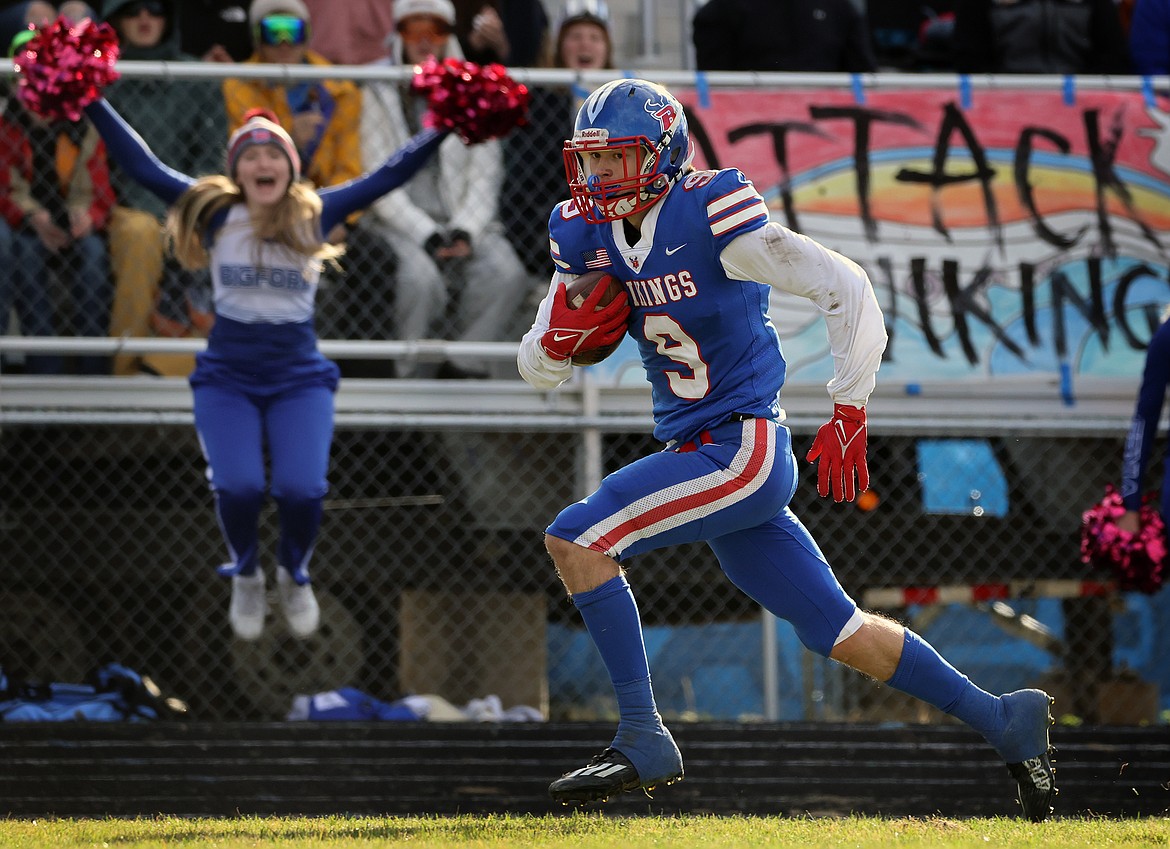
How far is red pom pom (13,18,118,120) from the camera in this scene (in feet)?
23.3

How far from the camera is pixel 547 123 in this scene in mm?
8258

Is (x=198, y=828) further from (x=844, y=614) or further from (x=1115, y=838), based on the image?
(x=1115, y=838)

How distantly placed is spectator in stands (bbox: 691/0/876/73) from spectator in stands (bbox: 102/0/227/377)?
101 inches

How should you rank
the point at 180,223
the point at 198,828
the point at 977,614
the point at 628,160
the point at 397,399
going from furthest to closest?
the point at 977,614, the point at 397,399, the point at 180,223, the point at 198,828, the point at 628,160

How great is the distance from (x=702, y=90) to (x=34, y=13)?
348 cm

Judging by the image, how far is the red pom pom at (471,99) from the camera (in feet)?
23.9

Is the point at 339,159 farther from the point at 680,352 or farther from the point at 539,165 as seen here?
the point at 680,352

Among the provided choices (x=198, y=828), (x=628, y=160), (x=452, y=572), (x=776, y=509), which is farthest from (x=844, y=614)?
(x=452, y=572)

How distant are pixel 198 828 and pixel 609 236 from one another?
87.6 inches

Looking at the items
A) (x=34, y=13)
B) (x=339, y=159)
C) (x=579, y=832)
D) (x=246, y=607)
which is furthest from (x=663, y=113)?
(x=34, y=13)

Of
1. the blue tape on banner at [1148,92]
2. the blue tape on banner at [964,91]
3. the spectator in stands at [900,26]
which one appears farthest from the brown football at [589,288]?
the spectator in stands at [900,26]

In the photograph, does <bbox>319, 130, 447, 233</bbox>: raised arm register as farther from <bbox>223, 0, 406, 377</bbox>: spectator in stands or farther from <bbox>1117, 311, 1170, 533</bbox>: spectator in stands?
<bbox>1117, 311, 1170, 533</bbox>: spectator in stands

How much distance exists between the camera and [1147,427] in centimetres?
702

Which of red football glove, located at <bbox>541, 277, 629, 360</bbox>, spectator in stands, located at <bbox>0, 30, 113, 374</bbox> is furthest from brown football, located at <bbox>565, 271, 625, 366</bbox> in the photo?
spectator in stands, located at <bbox>0, 30, 113, 374</bbox>
